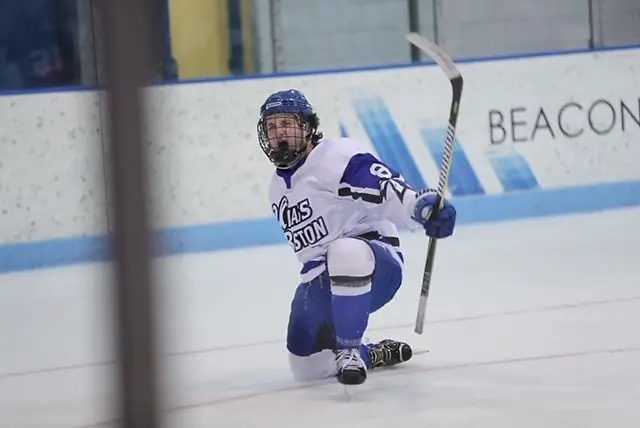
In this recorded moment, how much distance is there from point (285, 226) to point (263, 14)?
3.67 metres

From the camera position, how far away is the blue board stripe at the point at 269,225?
4465mm

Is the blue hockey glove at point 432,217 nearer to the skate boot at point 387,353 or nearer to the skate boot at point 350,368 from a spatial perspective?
the skate boot at point 350,368

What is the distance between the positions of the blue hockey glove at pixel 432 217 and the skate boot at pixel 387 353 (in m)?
0.38

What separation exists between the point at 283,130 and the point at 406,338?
2.53 ft

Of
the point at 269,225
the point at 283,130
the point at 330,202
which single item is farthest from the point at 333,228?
the point at 269,225

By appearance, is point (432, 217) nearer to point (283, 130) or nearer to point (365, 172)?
point (365, 172)

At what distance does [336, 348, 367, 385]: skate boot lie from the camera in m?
1.96

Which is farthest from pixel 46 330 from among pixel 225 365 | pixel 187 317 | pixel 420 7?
pixel 420 7

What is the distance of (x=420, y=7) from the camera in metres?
6.08

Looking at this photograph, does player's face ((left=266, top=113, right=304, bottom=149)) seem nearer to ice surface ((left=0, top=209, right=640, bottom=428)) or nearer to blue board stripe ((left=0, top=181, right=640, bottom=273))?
ice surface ((left=0, top=209, right=640, bottom=428))

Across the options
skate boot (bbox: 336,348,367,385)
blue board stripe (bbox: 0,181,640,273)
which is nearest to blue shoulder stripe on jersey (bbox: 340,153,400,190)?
skate boot (bbox: 336,348,367,385)

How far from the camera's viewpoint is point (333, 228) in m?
2.14

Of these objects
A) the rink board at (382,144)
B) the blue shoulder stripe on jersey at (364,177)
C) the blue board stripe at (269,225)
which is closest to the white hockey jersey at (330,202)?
the blue shoulder stripe on jersey at (364,177)

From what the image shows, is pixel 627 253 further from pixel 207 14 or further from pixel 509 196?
pixel 207 14
